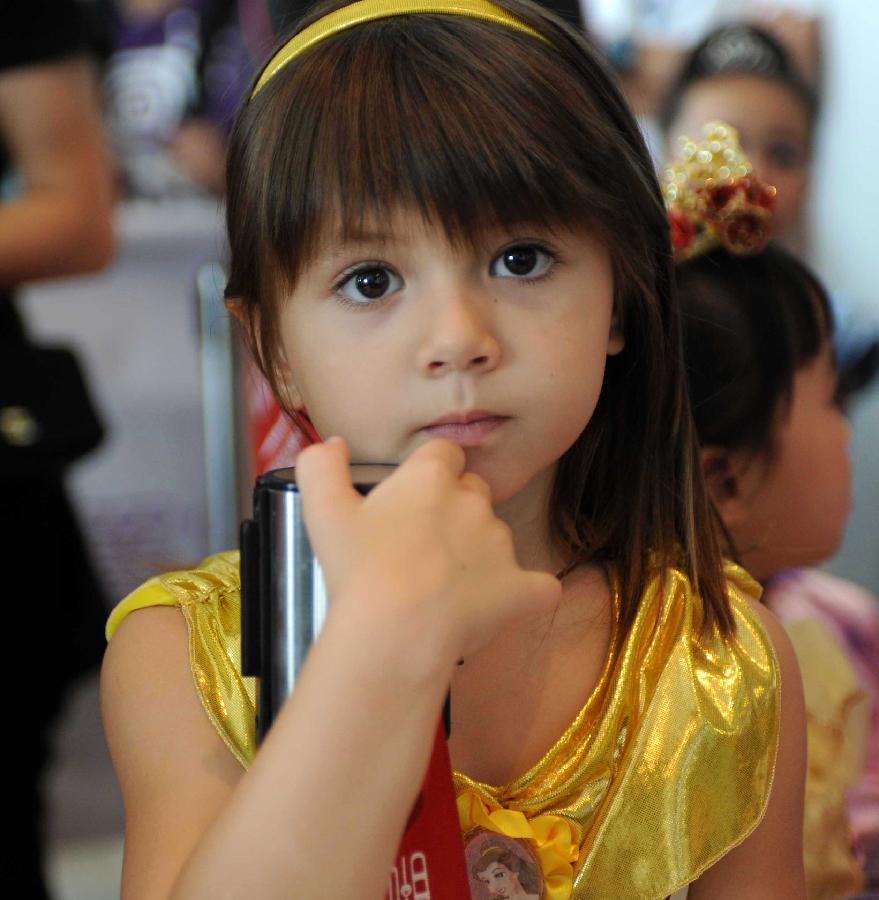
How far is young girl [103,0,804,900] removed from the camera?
78 centimetres

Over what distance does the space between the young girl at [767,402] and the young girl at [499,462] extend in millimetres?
307

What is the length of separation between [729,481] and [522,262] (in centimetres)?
56

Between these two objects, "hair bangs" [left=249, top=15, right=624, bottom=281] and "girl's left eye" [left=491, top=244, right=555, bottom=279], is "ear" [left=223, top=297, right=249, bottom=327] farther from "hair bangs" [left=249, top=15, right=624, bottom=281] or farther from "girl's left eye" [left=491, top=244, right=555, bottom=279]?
"girl's left eye" [left=491, top=244, right=555, bottom=279]

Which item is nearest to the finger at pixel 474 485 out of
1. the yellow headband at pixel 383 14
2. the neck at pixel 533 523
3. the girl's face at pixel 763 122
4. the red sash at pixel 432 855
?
the red sash at pixel 432 855

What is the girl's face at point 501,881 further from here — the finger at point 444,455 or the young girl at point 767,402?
the young girl at point 767,402

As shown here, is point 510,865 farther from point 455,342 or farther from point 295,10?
point 295,10

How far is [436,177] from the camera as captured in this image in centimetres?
78

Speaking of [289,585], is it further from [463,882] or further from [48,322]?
[48,322]

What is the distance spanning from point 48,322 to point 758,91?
190cm

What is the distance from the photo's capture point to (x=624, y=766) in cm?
88

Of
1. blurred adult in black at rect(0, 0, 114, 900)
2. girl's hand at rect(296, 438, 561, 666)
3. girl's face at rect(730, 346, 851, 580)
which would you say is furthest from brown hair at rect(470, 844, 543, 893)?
blurred adult in black at rect(0, 0, 114, 900)

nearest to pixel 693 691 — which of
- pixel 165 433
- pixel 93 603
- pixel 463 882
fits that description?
pixel 463 882

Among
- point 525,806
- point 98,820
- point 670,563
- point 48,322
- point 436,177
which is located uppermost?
point 48,322

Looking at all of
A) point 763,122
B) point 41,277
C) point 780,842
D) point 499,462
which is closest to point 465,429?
point 499,462
